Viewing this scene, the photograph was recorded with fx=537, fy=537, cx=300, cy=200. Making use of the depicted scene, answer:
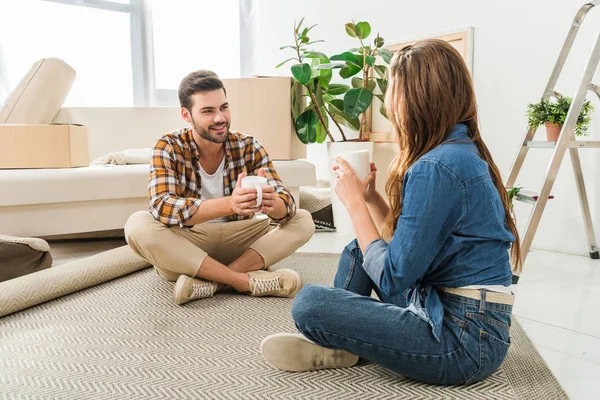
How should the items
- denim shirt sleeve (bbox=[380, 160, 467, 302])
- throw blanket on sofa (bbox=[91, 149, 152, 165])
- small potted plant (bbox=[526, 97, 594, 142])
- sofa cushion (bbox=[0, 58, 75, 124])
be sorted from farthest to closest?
throw blanket on sofa (bbox=[91, 149, 152, 165])
sofa cushion (bbox=[0, 58, 75, 124])
small potted plant (bbox=[526, 97, 594, 142])
denim shirt sleeve (bbox=[380, 160, 467, 302])

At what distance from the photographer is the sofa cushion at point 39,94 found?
2.64 m

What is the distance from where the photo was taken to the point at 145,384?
1157 mm

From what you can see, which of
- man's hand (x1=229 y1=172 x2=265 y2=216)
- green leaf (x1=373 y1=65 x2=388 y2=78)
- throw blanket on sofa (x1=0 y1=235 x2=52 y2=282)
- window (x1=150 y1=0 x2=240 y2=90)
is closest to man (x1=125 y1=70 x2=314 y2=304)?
man's hand (x1=229 y1=172 x2=265 y2=216)

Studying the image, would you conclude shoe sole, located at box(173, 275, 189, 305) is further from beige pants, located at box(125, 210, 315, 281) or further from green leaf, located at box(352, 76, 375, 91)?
green leaf, located at box(352, 76, 375, 91)

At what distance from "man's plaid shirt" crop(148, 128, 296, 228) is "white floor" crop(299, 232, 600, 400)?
0.74 meters

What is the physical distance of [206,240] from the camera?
1.88 metres

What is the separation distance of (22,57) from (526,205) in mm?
3437

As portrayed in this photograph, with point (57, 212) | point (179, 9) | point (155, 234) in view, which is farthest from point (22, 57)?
point (155, 234)

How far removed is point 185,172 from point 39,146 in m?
0.95

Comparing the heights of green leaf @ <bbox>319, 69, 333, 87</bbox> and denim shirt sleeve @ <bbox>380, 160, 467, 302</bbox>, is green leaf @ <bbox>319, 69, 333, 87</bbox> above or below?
above

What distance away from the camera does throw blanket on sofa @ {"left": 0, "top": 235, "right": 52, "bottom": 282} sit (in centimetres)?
186

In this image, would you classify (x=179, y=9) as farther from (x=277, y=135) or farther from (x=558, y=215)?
(x=558, y=215)

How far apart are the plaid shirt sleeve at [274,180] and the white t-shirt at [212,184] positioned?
132mm

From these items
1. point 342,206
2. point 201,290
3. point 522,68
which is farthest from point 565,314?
point 342,206
